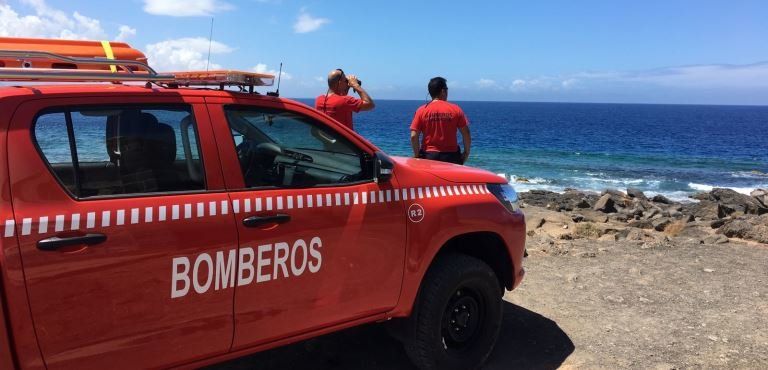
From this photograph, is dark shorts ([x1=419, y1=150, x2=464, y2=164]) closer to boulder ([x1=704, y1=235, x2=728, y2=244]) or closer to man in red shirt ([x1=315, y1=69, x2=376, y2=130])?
man in red shirt ([x1=315, y1=69, x2=376, y2=130])

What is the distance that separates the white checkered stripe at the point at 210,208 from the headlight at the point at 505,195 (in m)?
0.41

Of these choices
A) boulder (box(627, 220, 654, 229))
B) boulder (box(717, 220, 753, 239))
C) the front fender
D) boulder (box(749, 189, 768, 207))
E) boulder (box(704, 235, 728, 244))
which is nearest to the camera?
the front fender

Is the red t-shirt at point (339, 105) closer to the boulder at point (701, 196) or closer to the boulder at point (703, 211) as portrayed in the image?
the boulder at point (703, 211)

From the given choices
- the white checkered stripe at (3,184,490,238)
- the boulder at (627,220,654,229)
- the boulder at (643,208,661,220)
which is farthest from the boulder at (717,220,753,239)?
the white checkered stripe at (3,184,490,238)

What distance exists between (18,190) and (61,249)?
30 centimetres

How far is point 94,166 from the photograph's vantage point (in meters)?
2.68

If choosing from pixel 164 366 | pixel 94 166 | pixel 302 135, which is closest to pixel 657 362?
pixel 302 135

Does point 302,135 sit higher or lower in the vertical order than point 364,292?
higher

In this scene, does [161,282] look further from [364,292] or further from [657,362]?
[657,362]

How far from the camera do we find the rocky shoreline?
9.53m

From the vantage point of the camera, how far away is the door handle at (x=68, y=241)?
239 cm

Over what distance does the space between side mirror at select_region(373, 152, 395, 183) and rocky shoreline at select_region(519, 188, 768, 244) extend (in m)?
6.15

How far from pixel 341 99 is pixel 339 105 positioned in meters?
0.07

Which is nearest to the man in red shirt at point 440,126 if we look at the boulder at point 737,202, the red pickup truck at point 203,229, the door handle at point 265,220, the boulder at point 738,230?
the red pickup truck at point 203,229
